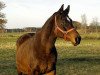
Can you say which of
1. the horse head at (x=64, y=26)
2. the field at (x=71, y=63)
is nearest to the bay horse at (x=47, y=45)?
the horse head at (x=64, y=26)

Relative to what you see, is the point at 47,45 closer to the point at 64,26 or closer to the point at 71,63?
the point at 64,26

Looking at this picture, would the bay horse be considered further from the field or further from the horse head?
the field

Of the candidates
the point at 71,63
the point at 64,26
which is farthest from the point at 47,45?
the point at 71,63

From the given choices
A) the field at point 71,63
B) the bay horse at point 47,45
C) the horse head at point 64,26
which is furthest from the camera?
the field at point 71,63

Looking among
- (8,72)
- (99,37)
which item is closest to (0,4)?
(99,37)

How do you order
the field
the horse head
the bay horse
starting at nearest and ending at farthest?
the horse head < the bay horse < the field

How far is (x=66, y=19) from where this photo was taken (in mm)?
7086

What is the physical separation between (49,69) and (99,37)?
4851 centimetres

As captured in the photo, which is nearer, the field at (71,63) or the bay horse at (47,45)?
the bay horse at (47,45)

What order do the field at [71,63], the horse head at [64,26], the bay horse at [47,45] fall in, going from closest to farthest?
the horse head at [64,26] < the bay horse at [47,45] < the field at [71,63]

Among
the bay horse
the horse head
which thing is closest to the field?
the bay horse

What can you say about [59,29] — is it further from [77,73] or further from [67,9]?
[77,73]

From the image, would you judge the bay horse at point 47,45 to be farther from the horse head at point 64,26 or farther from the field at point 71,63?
the field at point 71,63

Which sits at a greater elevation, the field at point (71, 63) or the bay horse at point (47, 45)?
the bay horse at point (47, 45)
